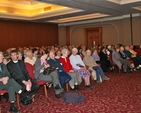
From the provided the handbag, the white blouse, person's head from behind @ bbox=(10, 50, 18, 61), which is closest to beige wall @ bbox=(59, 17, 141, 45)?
the white blouse

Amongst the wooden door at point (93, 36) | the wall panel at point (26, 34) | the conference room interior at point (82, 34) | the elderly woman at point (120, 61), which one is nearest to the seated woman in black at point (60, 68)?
the conference room interior at point (82, 34)

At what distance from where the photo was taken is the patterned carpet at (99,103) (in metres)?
4.03

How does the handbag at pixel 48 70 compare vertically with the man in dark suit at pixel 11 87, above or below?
above

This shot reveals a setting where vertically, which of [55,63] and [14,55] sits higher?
[14,55]

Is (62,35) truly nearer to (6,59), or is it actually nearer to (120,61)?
(120,61)

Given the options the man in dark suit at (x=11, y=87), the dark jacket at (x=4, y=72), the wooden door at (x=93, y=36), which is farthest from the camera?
the wooden door at (x=93, y=36)

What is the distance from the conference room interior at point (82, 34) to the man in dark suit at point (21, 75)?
326mm

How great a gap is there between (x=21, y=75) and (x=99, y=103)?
1928 mm

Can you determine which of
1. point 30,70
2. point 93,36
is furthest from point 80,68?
point 93,36

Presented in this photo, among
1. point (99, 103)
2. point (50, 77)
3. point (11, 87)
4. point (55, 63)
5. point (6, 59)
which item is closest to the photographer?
point (11, 87)

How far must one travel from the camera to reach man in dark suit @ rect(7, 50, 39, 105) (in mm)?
4428

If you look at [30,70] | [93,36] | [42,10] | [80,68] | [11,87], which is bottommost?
[11,87]

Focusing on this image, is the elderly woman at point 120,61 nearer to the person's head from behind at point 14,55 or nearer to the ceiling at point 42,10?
the ceiling at point 42,10

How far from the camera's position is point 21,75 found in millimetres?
4551
